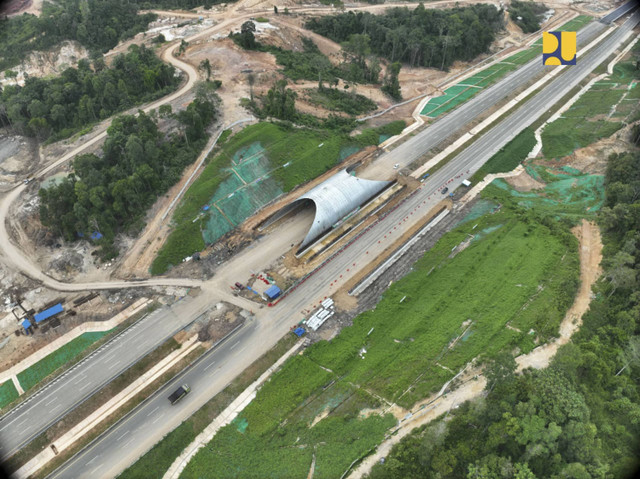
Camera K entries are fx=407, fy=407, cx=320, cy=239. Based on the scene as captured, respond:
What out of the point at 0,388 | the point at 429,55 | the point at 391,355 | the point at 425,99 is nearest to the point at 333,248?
the point at 391,355

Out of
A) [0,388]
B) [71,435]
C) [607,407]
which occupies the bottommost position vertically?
[607,407]

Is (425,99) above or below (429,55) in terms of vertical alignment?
below

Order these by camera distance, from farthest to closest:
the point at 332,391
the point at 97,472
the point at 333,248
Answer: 1. the point at 333,248
2. the point at 332,391
3. the point at 97,472

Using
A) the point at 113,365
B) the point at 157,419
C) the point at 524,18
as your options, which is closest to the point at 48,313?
the point at 113,365

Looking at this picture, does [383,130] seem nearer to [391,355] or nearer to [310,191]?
[310,191]

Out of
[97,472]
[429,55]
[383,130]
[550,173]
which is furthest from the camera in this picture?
[429,55]

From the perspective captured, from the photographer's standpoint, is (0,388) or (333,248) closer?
(0,388)

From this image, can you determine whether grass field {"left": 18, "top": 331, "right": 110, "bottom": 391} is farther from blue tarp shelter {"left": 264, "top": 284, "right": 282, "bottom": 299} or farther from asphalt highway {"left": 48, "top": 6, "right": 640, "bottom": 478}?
blue tarp shelter {"left": 264, "top": 284, "right": 282, "bottom": 299}

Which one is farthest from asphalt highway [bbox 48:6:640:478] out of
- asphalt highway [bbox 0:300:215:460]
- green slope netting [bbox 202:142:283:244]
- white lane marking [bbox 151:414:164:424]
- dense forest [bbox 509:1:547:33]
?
dense forest [bbox 509:1:547:33]
